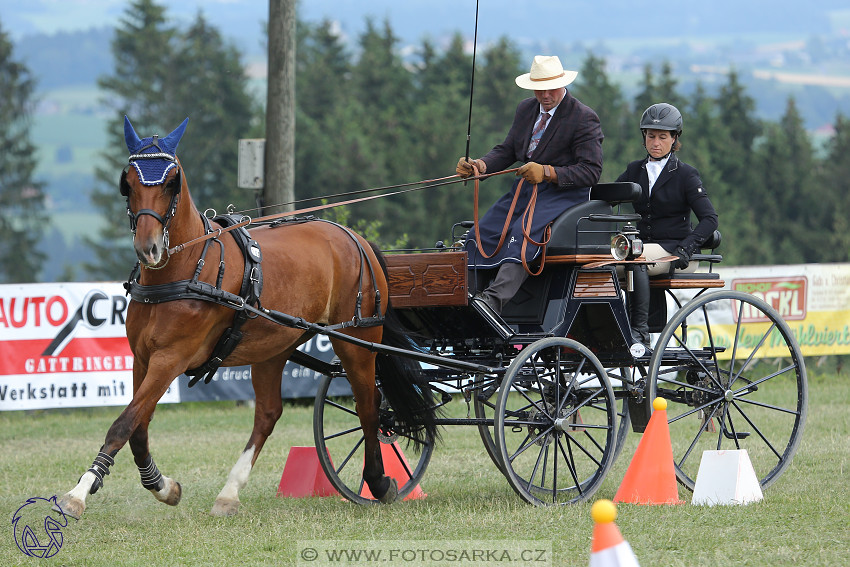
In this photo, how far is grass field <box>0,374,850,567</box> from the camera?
203 inches

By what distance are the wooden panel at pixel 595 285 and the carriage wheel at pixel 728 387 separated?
429mm

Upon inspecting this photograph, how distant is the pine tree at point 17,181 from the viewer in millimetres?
44844

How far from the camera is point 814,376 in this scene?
1408cm

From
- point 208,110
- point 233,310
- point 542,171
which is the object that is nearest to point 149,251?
point 233,310

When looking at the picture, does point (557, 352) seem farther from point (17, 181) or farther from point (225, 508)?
point (17, 181)

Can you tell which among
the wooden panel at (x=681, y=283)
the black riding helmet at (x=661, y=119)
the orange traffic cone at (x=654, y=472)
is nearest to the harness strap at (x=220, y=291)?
the orange traffic cone at (x=654, y=472)

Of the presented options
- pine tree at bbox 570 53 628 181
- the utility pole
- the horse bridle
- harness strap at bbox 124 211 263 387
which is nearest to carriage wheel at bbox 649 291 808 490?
harness strap at bbox 124 211 263 387

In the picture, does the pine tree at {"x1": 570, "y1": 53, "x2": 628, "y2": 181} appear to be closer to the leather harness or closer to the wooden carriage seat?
the wooden carriage seat

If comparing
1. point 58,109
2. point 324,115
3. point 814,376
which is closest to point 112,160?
point 324,115

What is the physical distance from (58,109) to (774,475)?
15355 cm

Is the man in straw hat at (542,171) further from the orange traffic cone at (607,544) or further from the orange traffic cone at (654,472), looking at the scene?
the orange traffic cone at (607,544)

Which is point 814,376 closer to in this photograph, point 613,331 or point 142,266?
point 613,331

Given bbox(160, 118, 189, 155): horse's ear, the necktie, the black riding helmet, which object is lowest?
bbox(160, 118, 189, 155): horse's ear

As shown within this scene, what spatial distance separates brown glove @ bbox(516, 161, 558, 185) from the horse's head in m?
2.05
